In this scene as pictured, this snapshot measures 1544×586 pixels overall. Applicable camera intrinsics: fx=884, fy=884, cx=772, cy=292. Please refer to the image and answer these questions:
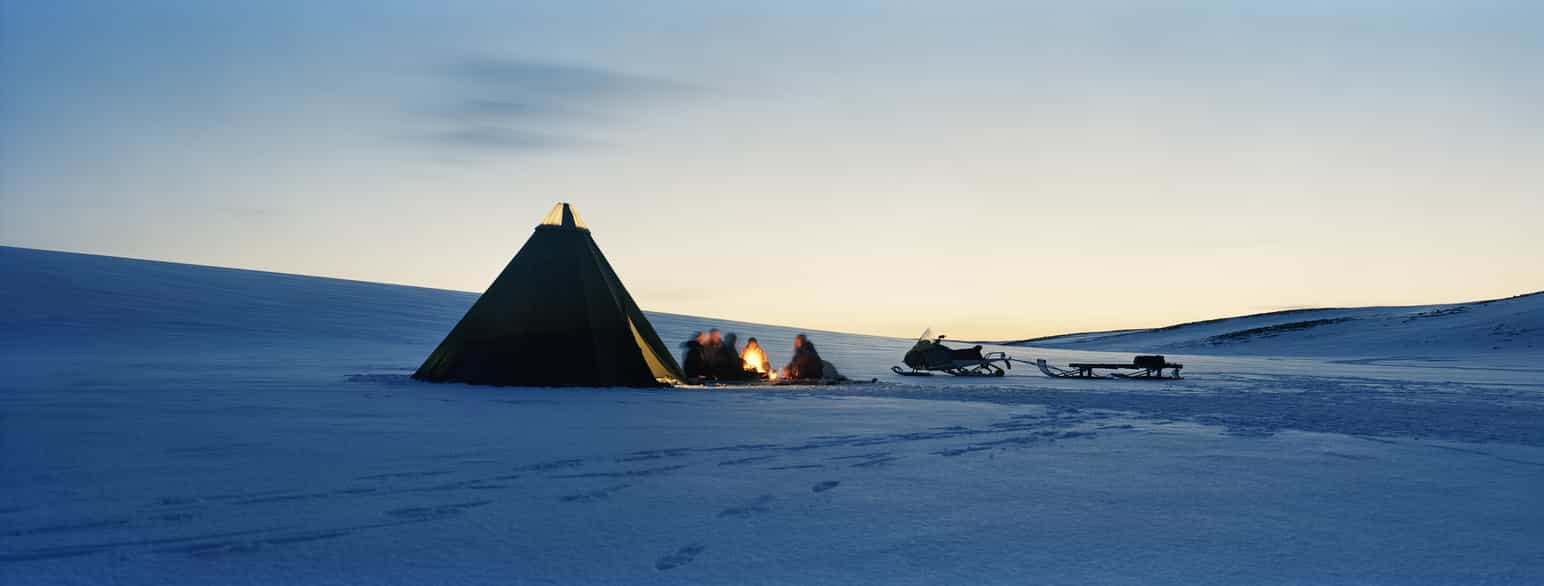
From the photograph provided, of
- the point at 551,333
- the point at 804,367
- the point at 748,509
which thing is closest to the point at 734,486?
the point at 748,509

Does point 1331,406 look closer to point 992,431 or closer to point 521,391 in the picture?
point 992,431

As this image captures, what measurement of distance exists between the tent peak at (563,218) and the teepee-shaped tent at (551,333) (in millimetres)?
247

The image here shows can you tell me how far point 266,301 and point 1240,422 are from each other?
3956 centimetres

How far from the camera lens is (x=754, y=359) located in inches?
838

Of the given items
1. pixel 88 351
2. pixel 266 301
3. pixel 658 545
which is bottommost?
pixel 658 545

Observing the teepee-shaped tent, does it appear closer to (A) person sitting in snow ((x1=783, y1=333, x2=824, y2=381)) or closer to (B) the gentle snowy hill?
(A) person sitting in snow ((x1=783, y1=333, x2=824, y2=381))

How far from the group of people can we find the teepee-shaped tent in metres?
1.83

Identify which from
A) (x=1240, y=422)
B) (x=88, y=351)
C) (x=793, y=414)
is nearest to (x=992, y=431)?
(x=793, y=414)

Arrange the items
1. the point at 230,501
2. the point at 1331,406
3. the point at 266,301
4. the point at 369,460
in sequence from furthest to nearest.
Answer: the point at 266,301, the point at 1331,406, the point at 369,460, the point at 230,501

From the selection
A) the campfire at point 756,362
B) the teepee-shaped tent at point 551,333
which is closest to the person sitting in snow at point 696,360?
the campfire at point 756,362

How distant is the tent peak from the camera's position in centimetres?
1902

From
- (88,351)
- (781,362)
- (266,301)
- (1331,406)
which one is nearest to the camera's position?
(1331,406)

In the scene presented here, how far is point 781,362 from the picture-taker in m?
32.0

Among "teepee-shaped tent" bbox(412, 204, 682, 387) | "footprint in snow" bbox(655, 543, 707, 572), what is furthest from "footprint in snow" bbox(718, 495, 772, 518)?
"teepee-shaped tent" bbox(412, 204, 682, 387)
